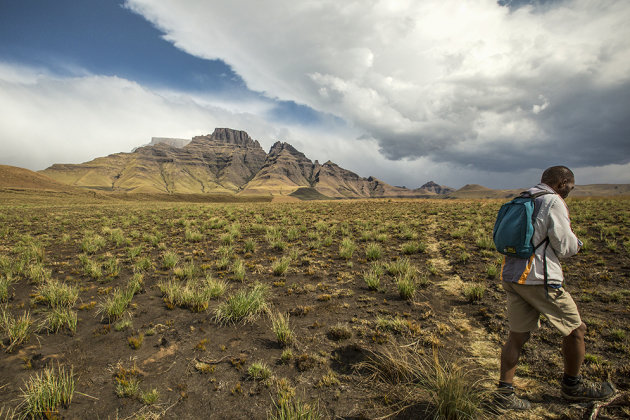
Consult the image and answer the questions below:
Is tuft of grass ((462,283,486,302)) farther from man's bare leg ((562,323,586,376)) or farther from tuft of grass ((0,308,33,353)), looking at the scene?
tuft of grass ((0,308,33,353))

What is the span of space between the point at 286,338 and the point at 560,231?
180 inches

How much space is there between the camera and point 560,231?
318 centimetres

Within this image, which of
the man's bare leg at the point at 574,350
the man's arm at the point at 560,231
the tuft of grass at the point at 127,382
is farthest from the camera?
the tuft of grass at the point at 127,382

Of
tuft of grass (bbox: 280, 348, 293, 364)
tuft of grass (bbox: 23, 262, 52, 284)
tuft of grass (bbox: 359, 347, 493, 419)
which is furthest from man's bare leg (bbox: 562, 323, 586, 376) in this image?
tuft of grass (bbox: 23, 262, 52, 284)

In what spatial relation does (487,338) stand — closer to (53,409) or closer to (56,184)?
(53,409)

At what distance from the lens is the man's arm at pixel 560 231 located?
3.17 meters

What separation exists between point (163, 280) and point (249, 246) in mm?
4333

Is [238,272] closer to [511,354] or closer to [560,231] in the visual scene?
[511,354]

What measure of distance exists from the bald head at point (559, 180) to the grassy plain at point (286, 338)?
105 inches

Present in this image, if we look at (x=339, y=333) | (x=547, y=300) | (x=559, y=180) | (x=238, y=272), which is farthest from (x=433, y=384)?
(x=238, y=272)

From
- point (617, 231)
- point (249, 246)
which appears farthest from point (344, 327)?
point (617, 231)

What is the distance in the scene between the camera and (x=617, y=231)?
12.0 meters

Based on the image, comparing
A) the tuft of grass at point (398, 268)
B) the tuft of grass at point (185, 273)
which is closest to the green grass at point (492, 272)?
the tuft of grass at point (398, 268)

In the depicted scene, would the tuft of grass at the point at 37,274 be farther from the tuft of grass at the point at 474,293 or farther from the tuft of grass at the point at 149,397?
the tuft of grass at the point at 474,293
